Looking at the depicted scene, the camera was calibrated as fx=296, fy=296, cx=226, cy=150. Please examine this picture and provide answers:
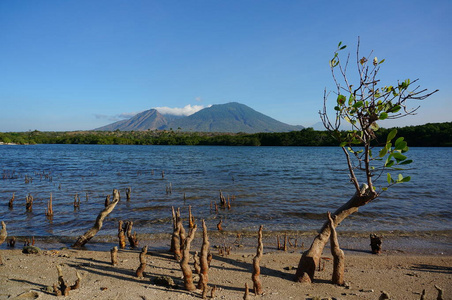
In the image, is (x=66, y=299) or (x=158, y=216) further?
(x=158, y=216)

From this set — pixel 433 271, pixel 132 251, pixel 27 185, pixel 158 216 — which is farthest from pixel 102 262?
pixel 27 185

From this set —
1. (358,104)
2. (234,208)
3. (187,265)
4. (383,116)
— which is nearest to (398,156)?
(383,116)

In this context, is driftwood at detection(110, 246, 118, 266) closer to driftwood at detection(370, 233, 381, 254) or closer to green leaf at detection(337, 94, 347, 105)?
green leaf at detection(337, 94, 347, 105)

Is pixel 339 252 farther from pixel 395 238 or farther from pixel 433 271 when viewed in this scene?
pixel 395 238

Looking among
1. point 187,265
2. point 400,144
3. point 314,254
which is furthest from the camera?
point 314,254

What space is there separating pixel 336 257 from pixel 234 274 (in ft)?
8.19

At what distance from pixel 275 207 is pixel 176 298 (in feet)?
37.4

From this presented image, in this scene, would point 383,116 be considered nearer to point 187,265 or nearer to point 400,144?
point 400,144

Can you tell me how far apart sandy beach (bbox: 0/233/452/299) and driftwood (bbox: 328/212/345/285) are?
181mm

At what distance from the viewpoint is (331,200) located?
18.7 m

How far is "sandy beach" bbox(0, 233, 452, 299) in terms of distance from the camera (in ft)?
19.9

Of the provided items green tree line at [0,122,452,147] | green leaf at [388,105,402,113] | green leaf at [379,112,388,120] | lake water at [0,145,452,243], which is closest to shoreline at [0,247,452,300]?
lake water at [0,145,452,243]

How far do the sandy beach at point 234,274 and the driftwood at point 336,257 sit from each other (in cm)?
18

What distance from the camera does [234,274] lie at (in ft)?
24.2
